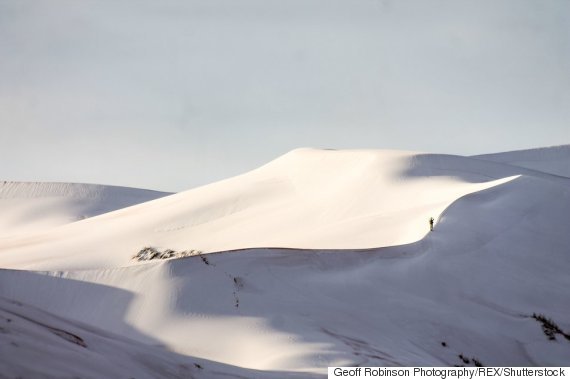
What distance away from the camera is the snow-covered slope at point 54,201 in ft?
135

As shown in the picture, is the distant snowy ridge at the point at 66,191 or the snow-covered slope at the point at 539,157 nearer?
the snow-covered slope at the point at 539,157

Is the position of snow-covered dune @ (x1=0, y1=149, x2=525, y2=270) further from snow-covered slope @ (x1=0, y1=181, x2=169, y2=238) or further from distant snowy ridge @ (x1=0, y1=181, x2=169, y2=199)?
distant snowy ridge @ (x1=0, y1=181, x2=169, y2=199)

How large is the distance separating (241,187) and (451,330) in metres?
14.6

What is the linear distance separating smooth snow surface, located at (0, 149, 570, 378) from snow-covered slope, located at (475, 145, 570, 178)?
13.9 m

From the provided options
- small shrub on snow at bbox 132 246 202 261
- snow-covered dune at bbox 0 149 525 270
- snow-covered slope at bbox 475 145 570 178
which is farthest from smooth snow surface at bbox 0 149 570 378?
snow-covered slope at bbox 475 145 570 178

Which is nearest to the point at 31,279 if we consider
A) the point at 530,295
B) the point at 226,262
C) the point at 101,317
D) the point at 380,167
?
the point at 101,317

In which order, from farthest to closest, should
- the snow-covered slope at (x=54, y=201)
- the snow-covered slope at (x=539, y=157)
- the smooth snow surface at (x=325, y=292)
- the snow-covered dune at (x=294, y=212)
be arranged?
1. the snow-covered slope at (x=54, y=201)
2. the snow-covered slope at (x=539, y=157)
3. the snow-covered dune at (x=294, y=212)
4. the smooth snow surface at (x=325, y=292)

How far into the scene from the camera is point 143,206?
96.7 ft

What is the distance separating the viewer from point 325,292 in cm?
1376

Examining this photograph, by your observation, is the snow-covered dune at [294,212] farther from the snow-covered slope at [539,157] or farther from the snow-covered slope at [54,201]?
the snow-covered slope at [54,201]

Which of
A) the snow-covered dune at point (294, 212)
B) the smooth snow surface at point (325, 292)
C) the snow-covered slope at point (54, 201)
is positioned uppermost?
the snow-covered slope at point (54, 201)

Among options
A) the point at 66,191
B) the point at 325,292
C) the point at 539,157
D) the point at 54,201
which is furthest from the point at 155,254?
the point at 66,191

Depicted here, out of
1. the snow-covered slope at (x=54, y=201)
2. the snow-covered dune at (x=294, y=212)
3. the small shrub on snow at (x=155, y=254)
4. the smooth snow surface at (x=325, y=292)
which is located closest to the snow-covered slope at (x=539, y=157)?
the snow-covered dune at (x=294, y=212)

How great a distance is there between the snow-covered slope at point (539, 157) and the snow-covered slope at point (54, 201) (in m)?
16.0
